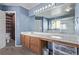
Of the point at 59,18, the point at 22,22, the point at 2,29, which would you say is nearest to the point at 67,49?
the point at 59,18

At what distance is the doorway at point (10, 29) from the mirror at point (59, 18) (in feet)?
1.01

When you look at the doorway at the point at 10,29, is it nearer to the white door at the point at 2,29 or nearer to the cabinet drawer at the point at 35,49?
the white door at the point at 2,29

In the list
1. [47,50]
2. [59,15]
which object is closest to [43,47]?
[47,50]

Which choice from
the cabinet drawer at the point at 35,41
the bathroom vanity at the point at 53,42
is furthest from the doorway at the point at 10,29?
the cabinet drawer at the point at 35,41

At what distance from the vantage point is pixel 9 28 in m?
1.40

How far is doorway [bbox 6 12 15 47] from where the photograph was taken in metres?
1.40

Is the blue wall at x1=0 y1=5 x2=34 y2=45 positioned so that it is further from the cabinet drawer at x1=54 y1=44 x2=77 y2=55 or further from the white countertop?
the cabinet drawer at x1=54 y1=44 x2=77 y2=55

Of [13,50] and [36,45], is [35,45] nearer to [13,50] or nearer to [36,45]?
[36,45]

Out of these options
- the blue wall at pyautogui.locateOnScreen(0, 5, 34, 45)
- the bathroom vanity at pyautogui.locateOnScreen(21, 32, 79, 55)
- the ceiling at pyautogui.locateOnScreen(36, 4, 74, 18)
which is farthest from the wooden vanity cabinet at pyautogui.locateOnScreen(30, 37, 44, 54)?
the ceiling at pyautogui.locateOnScreen(36, 4, 74, 18)

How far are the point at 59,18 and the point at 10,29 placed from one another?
601mm

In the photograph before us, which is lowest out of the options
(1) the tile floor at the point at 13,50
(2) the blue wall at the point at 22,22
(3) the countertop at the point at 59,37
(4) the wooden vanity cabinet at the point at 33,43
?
(1) the tile floor at the point at 13,50

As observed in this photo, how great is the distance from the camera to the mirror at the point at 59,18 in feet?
4.32

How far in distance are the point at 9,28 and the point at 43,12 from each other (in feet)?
1.51

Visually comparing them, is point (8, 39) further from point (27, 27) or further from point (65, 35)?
point (65, 35)
